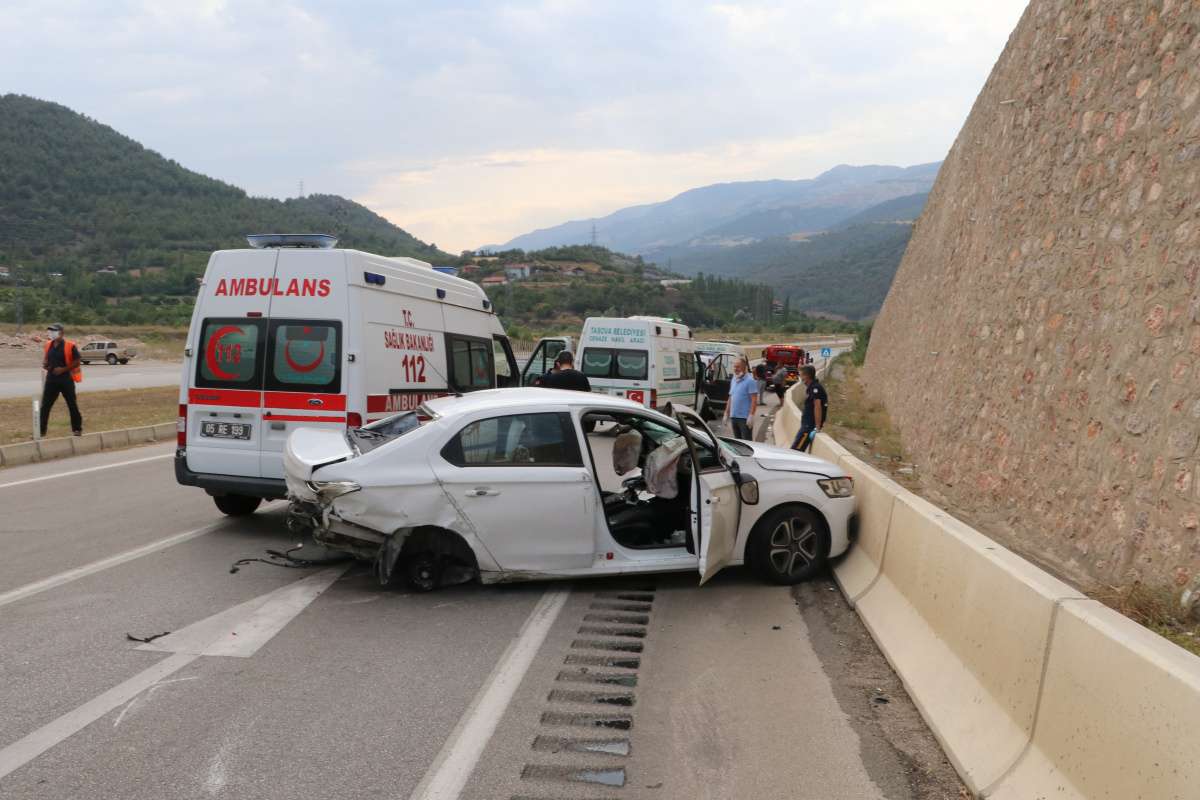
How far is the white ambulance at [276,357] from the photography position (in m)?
8.37

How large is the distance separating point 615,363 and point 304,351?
991cm

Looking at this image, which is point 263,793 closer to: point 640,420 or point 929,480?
point 640,420

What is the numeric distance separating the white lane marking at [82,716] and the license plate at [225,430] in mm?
3479

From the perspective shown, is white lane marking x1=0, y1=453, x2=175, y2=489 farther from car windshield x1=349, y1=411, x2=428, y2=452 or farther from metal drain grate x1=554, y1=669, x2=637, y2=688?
metal drain grate x1=554, y1=669, x2=637, y2=688

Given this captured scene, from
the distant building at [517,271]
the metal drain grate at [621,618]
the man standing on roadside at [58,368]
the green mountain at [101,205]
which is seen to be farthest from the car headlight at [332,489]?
the distant building at [517,271]

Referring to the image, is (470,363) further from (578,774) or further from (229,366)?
(578,774)

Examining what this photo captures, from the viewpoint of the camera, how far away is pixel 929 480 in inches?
464

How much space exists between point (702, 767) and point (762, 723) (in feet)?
2.04

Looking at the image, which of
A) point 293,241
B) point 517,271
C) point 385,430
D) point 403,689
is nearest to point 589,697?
point 403,689

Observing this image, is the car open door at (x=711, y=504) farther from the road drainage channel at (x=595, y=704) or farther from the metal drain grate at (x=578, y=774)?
the metal drain grate at (x=578, y=774)

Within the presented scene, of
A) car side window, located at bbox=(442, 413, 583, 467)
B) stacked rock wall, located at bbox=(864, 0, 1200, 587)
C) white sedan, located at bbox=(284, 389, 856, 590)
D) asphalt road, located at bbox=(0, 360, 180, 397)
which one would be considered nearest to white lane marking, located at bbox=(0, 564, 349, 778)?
white sedan, located at bbox=(284, 389, 856, 590)

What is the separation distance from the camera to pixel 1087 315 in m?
8.33

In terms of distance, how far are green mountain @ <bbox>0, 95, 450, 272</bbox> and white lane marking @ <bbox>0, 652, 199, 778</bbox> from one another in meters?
93.2

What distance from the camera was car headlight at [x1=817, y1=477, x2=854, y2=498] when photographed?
24.0ft
